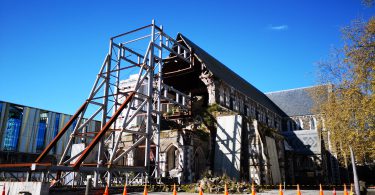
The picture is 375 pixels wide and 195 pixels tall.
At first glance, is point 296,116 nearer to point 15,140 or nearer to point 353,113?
point 353,113

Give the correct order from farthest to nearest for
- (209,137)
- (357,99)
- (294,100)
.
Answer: (294,100) < (209,137) < (357,99)

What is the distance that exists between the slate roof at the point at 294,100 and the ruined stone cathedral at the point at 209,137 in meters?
18.4

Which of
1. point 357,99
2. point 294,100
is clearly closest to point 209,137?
point 357,99

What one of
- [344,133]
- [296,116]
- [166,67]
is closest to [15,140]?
[166,67]

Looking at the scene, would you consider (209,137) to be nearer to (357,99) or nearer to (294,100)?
(357,99)

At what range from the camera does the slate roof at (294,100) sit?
166 ft

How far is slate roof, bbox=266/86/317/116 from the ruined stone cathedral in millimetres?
18373

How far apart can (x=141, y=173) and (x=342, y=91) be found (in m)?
12.9

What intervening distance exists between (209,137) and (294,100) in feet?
105

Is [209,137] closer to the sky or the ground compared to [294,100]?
closer to the ground

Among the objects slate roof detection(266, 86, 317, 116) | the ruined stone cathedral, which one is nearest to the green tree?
the ruined stone cathedral

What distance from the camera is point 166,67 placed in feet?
106

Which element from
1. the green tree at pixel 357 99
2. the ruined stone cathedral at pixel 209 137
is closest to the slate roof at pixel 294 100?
the ruined stone cathedral at pixel 209 137

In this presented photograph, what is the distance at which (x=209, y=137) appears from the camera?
27297mm
